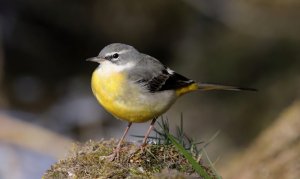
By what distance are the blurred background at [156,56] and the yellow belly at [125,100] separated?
18.3ft

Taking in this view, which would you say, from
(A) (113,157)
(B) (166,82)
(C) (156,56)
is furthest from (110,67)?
(C) (156,56)

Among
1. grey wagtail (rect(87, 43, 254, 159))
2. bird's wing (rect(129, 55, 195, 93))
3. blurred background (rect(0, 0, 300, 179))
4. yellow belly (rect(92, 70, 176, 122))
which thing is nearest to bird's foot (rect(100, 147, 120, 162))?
grey wagtail (rect(87, 43, 254, 159))

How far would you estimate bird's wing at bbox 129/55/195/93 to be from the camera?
6.65 m

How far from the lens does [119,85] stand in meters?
6.43

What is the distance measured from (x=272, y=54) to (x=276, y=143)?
679cm

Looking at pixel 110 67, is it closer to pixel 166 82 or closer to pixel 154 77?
pixel 154 77

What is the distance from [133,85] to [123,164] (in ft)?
6.18

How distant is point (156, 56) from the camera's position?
1625 centimetres

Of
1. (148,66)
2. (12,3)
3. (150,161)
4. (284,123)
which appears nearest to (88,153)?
(150,161)

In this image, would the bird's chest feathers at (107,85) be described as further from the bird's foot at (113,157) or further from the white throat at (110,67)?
the bird's foot at (113,157)

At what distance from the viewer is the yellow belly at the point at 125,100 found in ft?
20.5

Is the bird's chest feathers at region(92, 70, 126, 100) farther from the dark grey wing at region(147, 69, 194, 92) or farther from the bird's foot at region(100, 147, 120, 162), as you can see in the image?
the bird's foot at region(100, 147, 120, 162)

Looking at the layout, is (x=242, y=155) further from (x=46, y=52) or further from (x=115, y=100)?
(x=46, y=52)

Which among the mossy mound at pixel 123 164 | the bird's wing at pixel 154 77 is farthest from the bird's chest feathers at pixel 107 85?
the mossy mound at pixel 123 164
